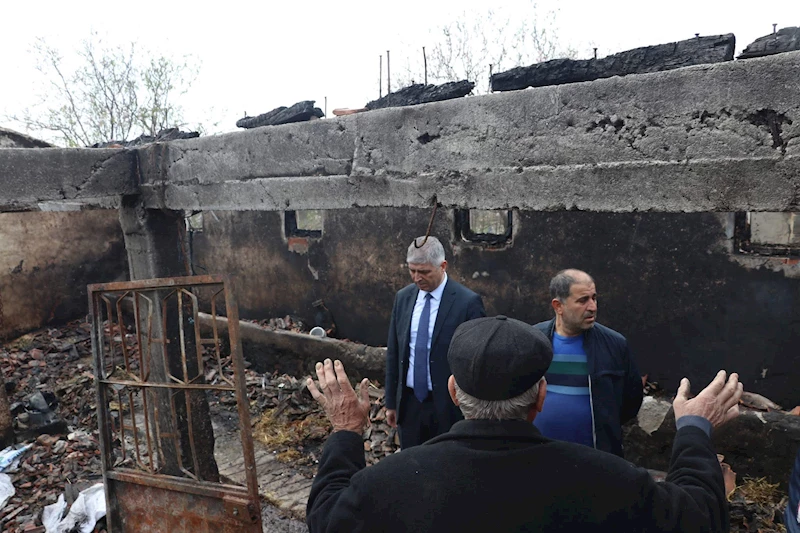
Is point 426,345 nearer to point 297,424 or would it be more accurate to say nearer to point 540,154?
point 540,154

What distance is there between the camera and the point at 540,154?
8.90ft

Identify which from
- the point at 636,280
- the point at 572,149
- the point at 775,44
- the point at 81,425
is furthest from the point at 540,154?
the point at 81,425

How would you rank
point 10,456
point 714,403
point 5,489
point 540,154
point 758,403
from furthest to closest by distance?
point 10,456 → point 5,489 → point 758,403 → point 540,154 → point 714,403

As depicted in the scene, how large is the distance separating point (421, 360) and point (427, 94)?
171cm

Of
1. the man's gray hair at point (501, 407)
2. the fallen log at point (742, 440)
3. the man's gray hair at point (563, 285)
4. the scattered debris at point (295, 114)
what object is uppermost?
the scattered debris at point (295, 114)

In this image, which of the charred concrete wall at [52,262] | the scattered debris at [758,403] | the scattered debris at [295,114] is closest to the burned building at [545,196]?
the scattered debris at [758,403]

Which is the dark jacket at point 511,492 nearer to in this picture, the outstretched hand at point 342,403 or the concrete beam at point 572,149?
the outstretched hand at point 342,403

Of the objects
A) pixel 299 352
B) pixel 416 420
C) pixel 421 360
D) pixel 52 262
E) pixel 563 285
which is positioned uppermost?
pixel 563 285

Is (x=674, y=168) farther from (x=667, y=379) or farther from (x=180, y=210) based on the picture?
(x=667, y=379)

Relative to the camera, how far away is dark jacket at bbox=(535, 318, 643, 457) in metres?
2.86

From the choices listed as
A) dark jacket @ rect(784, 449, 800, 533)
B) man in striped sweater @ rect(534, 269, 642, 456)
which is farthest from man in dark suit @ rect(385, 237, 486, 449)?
dark jacket @ rect(784, 449, 800, 533)

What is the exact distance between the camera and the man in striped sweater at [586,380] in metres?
2.88

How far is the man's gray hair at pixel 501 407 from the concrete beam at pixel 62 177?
394cm

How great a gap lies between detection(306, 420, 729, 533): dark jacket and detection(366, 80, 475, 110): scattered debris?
2.23 metres
